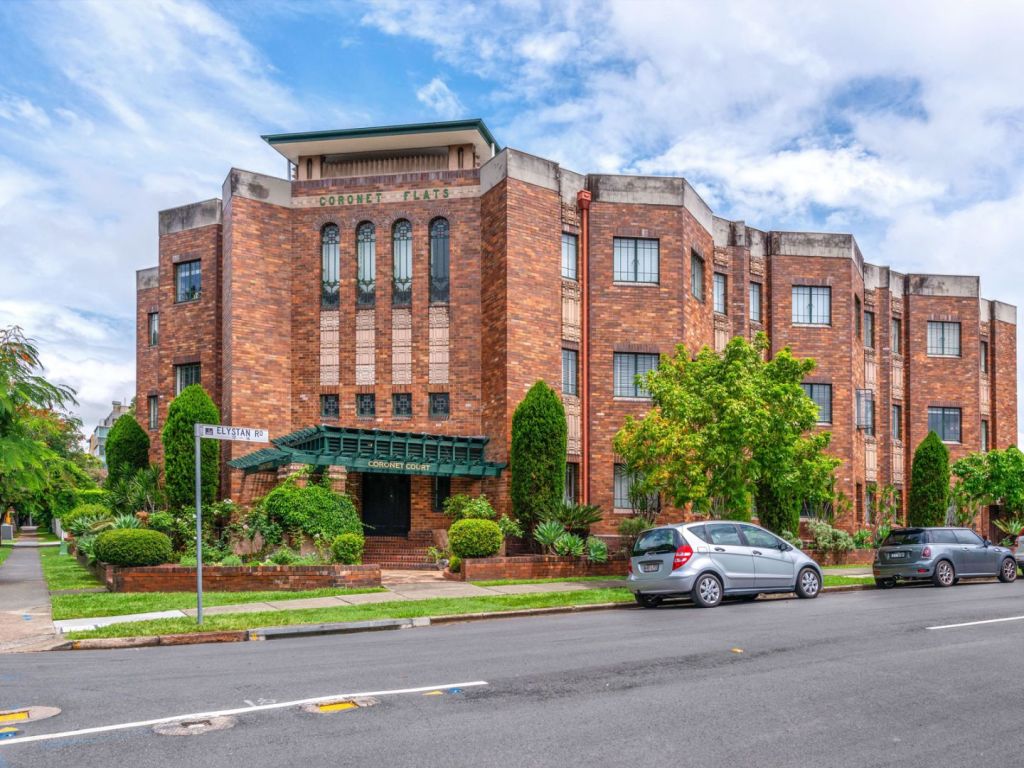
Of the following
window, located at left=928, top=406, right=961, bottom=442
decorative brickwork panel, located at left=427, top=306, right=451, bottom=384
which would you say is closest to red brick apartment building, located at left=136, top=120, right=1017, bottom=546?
decorative brickwork panel, located at left=427, top=306, right=451, bottom=384

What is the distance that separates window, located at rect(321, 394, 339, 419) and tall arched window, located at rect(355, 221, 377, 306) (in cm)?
283

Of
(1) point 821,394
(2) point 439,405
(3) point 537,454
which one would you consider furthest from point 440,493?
(1) point 821,394

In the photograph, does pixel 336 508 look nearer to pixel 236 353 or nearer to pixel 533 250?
pixel 236 353

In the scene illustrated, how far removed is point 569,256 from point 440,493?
305 inches

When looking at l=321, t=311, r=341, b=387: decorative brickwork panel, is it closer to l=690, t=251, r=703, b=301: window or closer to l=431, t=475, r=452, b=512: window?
Result: l=431, t=475, r=452, b=512: window

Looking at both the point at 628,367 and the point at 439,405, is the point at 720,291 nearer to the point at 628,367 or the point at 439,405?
the point at 628,367

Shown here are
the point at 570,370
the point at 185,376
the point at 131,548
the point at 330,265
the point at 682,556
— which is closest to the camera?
the point at 682,556

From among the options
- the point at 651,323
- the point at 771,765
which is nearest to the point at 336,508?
the point at 651,323

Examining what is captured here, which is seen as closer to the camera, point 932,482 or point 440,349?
point 440,349

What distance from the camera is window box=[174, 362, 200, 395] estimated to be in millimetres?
29281

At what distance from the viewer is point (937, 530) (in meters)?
21.1

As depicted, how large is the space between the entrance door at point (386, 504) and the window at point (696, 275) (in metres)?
10.6

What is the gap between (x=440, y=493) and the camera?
2645 cm

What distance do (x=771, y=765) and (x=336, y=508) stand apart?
16.8 m
